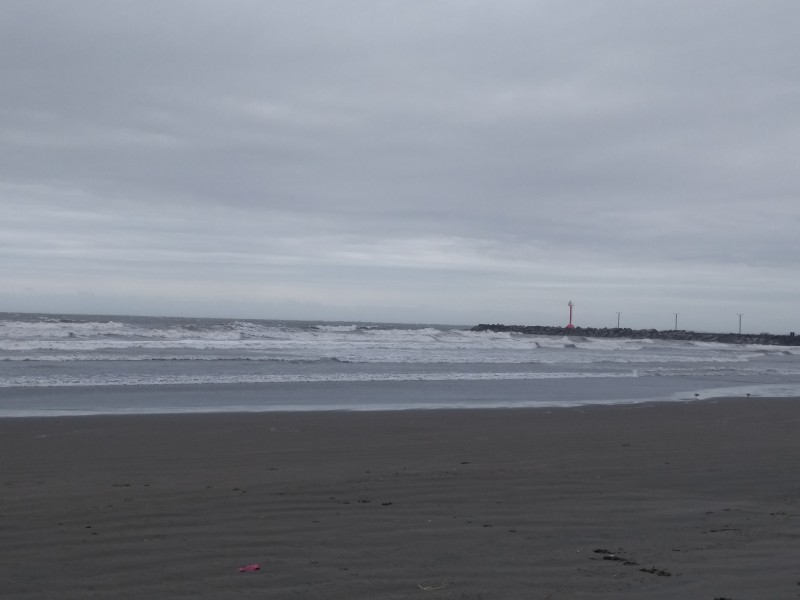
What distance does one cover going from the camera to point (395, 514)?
21.0 feet

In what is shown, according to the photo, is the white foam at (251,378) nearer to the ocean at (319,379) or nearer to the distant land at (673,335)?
the ocean at (319,379)

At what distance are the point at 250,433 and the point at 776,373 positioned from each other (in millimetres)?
25636

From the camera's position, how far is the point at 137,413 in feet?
46.4

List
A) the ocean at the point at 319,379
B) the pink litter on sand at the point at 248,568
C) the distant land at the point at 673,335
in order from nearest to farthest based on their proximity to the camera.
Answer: the pink litter on sand at the point at 248,568 < the ocean at the point at 319,379 < the distant land at the point at 673,335


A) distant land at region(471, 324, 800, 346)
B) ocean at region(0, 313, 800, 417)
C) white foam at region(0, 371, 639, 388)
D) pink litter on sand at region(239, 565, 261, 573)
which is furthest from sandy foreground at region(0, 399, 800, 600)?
distant land at region(471, 324, 800, 346)

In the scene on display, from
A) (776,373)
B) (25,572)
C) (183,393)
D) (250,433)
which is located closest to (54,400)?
(183,393)

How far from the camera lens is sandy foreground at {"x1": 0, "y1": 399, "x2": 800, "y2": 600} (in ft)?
15.4

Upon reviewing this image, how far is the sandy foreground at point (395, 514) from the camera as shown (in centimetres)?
471

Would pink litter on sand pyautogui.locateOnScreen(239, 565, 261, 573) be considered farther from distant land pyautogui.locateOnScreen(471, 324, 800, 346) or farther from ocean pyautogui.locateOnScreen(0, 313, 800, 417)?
distant land pyautogui.locateOnScreen(471, 324, 800, 346)

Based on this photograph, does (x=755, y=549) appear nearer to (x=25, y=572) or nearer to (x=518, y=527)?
(x=518, y=527)

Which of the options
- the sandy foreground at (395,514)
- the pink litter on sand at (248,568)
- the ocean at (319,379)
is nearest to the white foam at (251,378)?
the ocean at (319,379)

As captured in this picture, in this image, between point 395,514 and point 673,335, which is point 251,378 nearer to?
point 395,514

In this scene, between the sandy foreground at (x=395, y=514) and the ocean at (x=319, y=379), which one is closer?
the sandy foreground at (x=395, y=514)

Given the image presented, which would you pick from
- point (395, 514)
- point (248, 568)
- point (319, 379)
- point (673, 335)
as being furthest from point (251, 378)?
point (673, 335)
